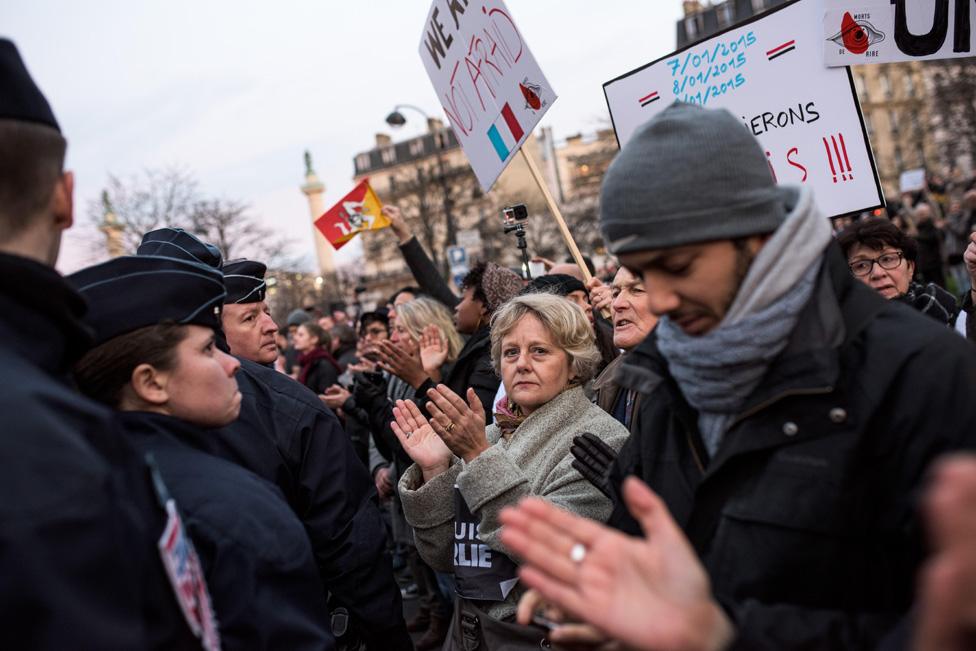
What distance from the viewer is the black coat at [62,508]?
1319 millimetres

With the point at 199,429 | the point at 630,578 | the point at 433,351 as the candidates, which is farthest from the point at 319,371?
the point at 630,578

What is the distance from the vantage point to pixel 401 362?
4.74 metres

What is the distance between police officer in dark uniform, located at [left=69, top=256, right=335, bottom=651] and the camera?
2027 mm

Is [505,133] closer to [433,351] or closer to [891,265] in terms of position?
[433,351]

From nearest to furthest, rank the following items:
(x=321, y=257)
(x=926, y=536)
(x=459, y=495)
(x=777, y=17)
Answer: (x=926, y=536) < (x=459, y=495) < (x=777, y=17) < (x=321, y=257)

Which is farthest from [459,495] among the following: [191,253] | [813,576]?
[813,576]

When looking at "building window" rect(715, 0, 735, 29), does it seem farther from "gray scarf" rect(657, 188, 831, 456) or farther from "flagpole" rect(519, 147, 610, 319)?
"gray scarf" rect(657, 188, 831, 456)

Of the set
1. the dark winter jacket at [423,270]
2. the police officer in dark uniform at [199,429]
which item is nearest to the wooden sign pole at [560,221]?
the police officer in dark uniform at [199,429]

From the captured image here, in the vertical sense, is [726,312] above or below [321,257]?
above

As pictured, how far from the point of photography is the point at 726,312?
185 cm

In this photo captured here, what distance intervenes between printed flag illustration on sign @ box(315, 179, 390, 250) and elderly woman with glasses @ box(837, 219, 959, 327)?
506cm

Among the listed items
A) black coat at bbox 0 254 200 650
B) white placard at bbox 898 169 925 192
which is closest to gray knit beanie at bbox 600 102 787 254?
black coat at bbox 0 254 200 650

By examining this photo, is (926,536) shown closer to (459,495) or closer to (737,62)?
(459,495)

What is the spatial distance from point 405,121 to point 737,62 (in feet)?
68.0
